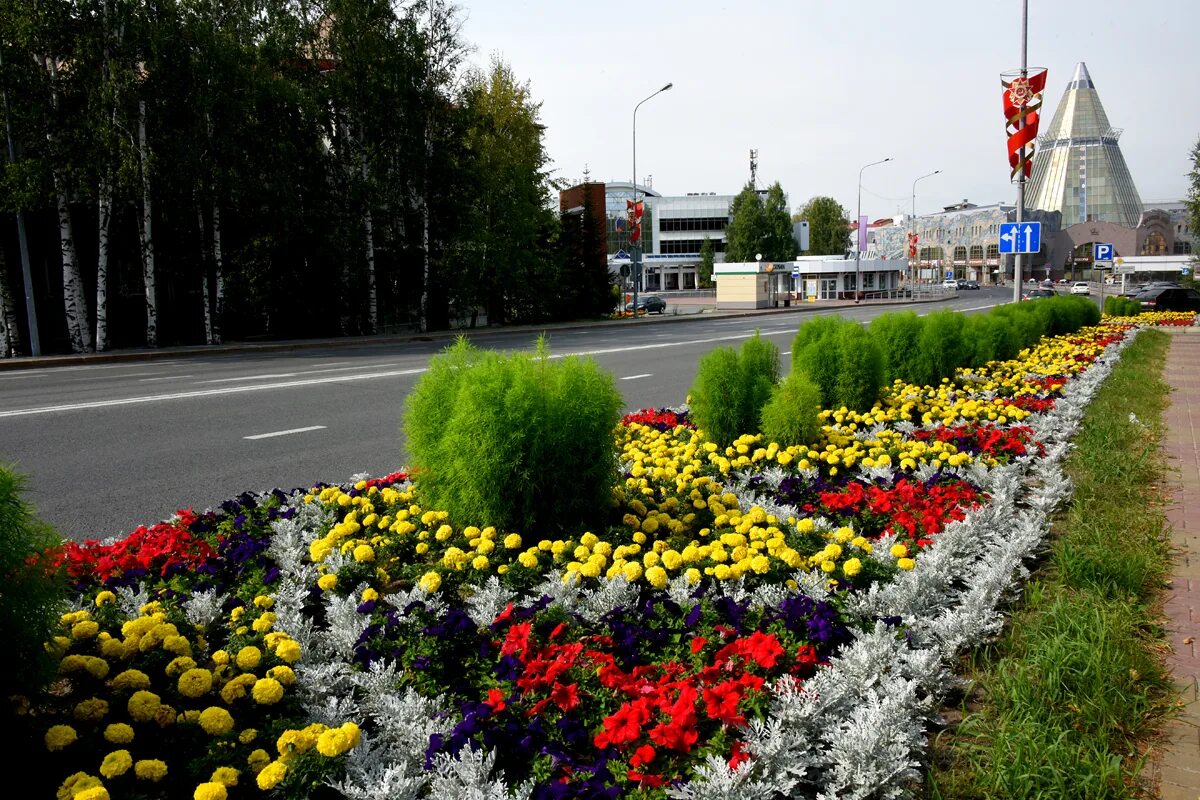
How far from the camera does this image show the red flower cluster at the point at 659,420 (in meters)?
8.10

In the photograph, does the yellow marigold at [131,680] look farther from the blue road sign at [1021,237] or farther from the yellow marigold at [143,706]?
the blue road sign at [1021,237]

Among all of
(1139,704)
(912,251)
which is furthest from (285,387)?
(912,251)

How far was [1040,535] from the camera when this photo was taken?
14.8 feet

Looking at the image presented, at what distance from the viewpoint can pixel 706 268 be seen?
99.6 metres

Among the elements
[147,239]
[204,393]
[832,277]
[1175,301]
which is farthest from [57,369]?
[832,277]

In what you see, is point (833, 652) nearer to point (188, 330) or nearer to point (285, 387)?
point (285, 387)

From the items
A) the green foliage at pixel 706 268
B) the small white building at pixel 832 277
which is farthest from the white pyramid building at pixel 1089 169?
the small white building at pixel 832 277

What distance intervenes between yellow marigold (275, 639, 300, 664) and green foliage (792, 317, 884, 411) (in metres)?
6.39

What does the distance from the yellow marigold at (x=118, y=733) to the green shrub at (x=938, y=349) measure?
31.7 ft

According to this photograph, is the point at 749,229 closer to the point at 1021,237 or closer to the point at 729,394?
the point at 1021,237

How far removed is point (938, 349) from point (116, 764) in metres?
10.1

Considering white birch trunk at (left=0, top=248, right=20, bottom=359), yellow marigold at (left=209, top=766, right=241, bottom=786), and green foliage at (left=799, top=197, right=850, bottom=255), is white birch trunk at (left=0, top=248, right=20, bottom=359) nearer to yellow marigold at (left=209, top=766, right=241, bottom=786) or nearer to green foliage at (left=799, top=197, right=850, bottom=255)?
yellow marigold at (left=209, top=766, right=241, bottom=786)

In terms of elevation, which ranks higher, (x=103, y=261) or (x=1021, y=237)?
(x=103, y=261)

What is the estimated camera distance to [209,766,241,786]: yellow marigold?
231cm
